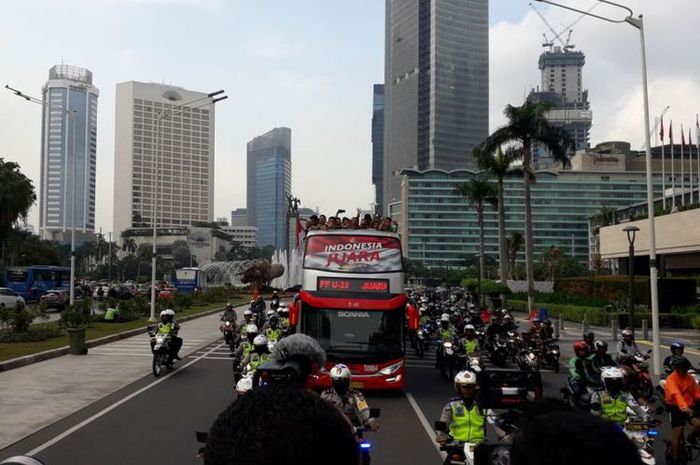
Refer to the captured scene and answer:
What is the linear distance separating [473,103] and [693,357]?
178 m

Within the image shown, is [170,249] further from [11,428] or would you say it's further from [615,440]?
[615,440]

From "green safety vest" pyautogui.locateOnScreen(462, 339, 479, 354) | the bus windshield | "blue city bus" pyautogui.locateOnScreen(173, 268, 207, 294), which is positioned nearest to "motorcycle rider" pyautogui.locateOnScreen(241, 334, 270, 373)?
the bus windshield

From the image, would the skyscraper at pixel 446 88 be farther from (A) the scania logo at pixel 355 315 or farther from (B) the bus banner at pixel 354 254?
(A) the scania logo at pixel 355 315

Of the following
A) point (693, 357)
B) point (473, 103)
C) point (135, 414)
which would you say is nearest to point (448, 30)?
point (473, 103)

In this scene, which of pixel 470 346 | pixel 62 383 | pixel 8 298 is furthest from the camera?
pixel 8 298

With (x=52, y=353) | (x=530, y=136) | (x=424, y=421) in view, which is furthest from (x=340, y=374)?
(x=530, y=136)

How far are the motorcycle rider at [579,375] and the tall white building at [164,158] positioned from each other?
13616 cm

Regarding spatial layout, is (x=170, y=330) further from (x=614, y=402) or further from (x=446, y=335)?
(x=614, y=402)

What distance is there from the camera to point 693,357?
74.6ft

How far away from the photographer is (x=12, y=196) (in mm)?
55125

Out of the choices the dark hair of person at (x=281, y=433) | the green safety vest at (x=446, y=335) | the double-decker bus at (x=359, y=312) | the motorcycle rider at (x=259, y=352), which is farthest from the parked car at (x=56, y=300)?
the dark hair of person at (x=281, y=433)

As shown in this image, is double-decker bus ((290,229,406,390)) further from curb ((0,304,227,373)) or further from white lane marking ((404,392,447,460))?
curb ((0,304,227,373))

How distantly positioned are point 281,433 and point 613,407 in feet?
24.1

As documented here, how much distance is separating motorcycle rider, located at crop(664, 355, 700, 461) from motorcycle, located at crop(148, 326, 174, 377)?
39.8 ft
